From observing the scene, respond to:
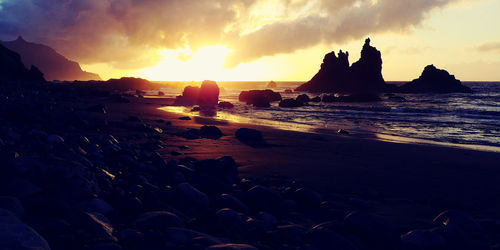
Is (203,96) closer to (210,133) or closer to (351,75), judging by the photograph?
(210,133)

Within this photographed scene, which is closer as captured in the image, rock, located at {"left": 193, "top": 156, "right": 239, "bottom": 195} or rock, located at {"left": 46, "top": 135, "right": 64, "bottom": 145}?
rock, located at {"left": 193, "top": 156, "right": 239, "bottom": 195}

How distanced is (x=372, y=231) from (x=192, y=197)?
2.12 meters

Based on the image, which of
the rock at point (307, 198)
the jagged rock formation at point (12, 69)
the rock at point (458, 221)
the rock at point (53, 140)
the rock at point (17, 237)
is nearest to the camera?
the rock at point (17, 237)

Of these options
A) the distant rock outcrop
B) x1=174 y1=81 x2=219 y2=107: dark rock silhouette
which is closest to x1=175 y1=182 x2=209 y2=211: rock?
x1=174 y1=81 x2=219 y2=107: dark rock silhouette

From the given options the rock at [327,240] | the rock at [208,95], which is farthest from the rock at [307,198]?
the rock at [208,95]

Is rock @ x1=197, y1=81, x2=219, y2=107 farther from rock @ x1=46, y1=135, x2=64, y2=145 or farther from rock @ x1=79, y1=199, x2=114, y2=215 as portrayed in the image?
rock @ x1=79, y1=199, x2=114, y2=215

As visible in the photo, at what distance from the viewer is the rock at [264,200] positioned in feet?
13.6

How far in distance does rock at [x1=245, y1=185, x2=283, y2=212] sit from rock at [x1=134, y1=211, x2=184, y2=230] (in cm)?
126

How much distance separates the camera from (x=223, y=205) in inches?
156

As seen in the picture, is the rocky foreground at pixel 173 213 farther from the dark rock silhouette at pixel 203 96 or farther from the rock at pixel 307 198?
the dark rock silhouette at pixel 203 96

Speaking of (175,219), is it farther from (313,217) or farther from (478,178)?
(478,178)

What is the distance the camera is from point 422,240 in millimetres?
3324

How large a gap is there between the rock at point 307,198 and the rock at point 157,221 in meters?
1.93

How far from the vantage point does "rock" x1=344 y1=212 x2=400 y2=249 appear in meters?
3.32
